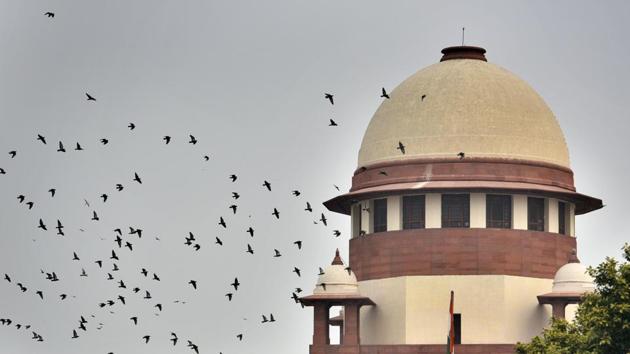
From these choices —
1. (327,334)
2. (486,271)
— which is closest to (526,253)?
(486,271)

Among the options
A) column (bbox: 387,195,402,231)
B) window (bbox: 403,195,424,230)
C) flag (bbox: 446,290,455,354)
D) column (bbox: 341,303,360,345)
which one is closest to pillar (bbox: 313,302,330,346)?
column (bbox: 341,303,360,345)

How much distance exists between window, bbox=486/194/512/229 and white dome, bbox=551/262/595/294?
2.56 metres

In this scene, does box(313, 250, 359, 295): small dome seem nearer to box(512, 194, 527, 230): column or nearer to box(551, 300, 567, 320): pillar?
box(512, 194, 527, 230): column

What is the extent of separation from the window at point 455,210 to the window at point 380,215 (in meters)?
2.41

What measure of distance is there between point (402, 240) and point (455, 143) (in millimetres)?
3822

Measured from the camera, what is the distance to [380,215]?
81.9m

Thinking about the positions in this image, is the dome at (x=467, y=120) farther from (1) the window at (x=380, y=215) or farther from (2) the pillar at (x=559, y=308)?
(2) the pillar at (x=559, y=308)

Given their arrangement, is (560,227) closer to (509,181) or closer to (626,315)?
(509,181)

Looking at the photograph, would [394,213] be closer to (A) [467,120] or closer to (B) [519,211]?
(A) [467,120]

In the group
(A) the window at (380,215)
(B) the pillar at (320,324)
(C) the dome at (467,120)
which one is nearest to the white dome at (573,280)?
(C) the dome at (467,120)

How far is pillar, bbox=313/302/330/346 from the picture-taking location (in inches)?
3155

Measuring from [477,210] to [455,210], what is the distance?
0.75 metres

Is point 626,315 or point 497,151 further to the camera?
point 497,151

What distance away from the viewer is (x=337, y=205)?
277 feet
